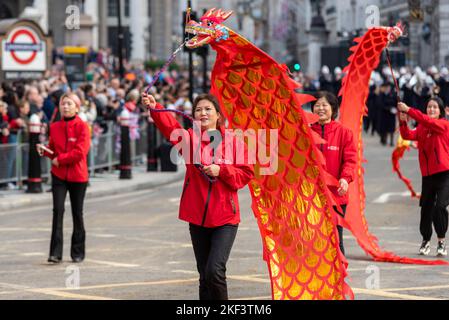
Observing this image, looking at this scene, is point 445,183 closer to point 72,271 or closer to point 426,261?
point 426,261

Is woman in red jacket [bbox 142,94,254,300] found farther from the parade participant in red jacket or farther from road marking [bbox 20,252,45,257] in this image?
road marking [bbox 20,252,45,257]

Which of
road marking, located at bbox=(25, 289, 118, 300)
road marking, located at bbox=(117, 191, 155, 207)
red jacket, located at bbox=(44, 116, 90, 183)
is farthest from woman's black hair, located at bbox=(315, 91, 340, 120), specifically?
road marking, located at bbox=(117, 191, 155, 207)

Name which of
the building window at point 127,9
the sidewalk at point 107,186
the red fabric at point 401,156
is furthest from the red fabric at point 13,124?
the building window at point 127,9

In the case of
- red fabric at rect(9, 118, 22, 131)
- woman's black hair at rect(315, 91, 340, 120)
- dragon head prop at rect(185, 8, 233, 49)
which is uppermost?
dragon head prop at rect(185, 8, 233, 49)

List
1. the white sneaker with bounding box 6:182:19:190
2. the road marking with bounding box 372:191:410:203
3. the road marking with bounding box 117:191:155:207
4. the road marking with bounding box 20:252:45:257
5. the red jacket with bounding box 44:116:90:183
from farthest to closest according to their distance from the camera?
the white sneaker with bounding box 6:182:19:190
the road marking with bounding box 117:191:155:207
the road marking with bounding box 372:191:410:203
the road marking with bounding box 20:252:45:257
the red jacket with bounding box 44:116:90:183

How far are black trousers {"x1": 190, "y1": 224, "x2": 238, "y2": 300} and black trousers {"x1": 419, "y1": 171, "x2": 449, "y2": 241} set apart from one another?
16.9ft

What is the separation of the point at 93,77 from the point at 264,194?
29.6 metres

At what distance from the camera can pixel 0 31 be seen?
2762 cm

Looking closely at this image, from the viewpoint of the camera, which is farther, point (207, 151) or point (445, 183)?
point (445, 183)

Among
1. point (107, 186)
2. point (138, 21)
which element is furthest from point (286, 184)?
point (138, 21)

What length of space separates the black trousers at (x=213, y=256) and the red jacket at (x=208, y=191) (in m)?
0.08

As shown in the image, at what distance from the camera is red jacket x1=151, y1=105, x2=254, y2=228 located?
31.2ft

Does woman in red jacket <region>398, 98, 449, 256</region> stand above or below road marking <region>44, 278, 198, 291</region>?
above
